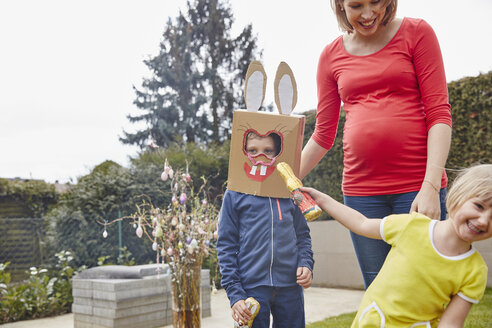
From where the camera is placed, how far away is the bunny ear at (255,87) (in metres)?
1.69

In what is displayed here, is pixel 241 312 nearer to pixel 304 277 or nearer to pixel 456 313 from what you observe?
pixel 304 277

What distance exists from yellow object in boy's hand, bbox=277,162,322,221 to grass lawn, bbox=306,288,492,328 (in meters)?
2.77

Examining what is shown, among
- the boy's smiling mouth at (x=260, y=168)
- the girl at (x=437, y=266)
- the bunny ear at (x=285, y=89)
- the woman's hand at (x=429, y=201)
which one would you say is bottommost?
the girl at (x=437, y=266)

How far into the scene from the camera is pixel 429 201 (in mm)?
1334

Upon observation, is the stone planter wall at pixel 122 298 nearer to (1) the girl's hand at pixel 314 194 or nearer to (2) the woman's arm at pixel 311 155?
(2) the woman's arm at pixel 311 155

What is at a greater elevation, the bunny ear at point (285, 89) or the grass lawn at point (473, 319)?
the bunny ear at point (285, 89)

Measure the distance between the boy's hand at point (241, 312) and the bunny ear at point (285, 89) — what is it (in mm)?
698

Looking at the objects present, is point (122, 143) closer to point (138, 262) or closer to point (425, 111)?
point (138, 262)

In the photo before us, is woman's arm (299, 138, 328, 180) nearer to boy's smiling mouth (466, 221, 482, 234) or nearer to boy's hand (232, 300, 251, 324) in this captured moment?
boy's hand (232, 300, 251, 324)

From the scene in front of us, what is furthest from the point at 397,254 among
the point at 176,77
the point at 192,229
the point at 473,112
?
the point at 176,77

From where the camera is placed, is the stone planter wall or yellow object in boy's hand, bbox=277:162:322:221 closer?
yellow object in boy's hand, bbox=277:162:322:221

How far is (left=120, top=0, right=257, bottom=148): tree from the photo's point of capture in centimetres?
1655

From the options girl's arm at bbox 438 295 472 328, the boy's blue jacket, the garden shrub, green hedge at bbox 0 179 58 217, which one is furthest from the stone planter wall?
green hedge at bbox 0 179 58 217

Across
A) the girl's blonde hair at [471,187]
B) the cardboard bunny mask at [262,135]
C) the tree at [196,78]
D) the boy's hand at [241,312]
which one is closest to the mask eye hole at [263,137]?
the cardboard bunny mask at [262,135]
